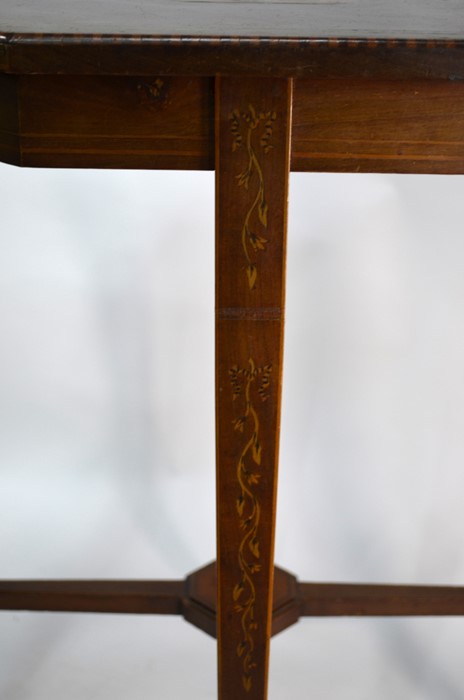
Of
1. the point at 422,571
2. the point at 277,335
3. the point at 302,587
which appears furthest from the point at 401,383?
the point at 277,335

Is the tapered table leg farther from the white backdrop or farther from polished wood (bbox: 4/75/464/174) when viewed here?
the white backdrop

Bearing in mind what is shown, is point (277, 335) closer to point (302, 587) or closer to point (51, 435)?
point (302, 587)

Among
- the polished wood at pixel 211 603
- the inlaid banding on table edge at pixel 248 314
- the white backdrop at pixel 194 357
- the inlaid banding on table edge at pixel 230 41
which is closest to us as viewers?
the inlaid banding on table edge at pixel 230 41

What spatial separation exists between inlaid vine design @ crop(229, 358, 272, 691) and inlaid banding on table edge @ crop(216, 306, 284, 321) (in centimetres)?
5

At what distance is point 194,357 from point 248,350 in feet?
3.03

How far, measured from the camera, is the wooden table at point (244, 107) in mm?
1186

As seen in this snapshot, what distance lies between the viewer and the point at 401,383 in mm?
2273

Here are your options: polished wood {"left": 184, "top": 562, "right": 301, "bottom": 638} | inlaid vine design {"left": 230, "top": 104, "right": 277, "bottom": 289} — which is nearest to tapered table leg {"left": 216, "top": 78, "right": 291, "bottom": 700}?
inlaid vine design {"left": 230, "top": 104, "right": 277, "bottom": 289}

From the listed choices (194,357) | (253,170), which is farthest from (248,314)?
(194,357)

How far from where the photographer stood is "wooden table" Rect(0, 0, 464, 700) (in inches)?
46.7

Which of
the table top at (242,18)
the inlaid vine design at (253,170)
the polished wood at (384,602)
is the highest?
the table top at (242,18)

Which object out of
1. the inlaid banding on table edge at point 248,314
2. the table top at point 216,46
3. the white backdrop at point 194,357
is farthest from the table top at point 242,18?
the white backdrop at point 194,357

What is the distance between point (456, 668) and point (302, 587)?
253mm

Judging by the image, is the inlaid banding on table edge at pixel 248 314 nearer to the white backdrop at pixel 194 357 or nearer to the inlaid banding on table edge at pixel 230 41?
the inlaid banding on table edge at pixel 230 41
